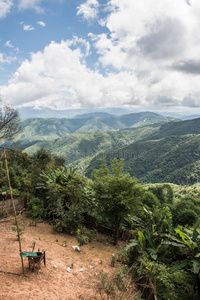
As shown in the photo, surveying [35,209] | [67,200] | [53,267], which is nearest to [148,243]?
[53,267]

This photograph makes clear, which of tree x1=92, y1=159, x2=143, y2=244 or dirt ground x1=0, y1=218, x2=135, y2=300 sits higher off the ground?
tree x1=92, y1=159, x2=143, y2=244

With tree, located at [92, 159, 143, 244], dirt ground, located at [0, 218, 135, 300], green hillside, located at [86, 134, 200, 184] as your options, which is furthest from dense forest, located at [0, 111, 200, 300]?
green hillside, located at [86, 134, 200, 184]

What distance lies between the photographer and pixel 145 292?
4.11 m

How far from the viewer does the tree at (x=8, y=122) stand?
14547 millimetres

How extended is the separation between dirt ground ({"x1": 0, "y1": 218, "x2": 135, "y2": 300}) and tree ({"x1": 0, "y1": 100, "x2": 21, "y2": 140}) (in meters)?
9.36

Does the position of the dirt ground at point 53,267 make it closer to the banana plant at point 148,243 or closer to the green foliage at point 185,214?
the banana plant at point 148,243

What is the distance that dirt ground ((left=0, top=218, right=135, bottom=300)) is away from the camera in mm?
3730

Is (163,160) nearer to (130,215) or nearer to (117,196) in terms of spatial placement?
(130,215)

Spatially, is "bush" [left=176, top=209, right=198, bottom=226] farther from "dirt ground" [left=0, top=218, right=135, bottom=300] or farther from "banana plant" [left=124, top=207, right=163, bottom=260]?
"dirt ground" [left=0, top=218, right=135, bottom=300]

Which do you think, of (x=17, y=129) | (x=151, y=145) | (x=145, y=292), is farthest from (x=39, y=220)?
(x=151, y=145)

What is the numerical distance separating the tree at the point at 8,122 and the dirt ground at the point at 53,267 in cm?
936

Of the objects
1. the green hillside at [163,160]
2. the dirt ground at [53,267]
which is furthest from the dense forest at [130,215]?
the green hillside at [163,160]

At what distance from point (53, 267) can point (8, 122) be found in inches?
532

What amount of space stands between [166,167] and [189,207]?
316ft
